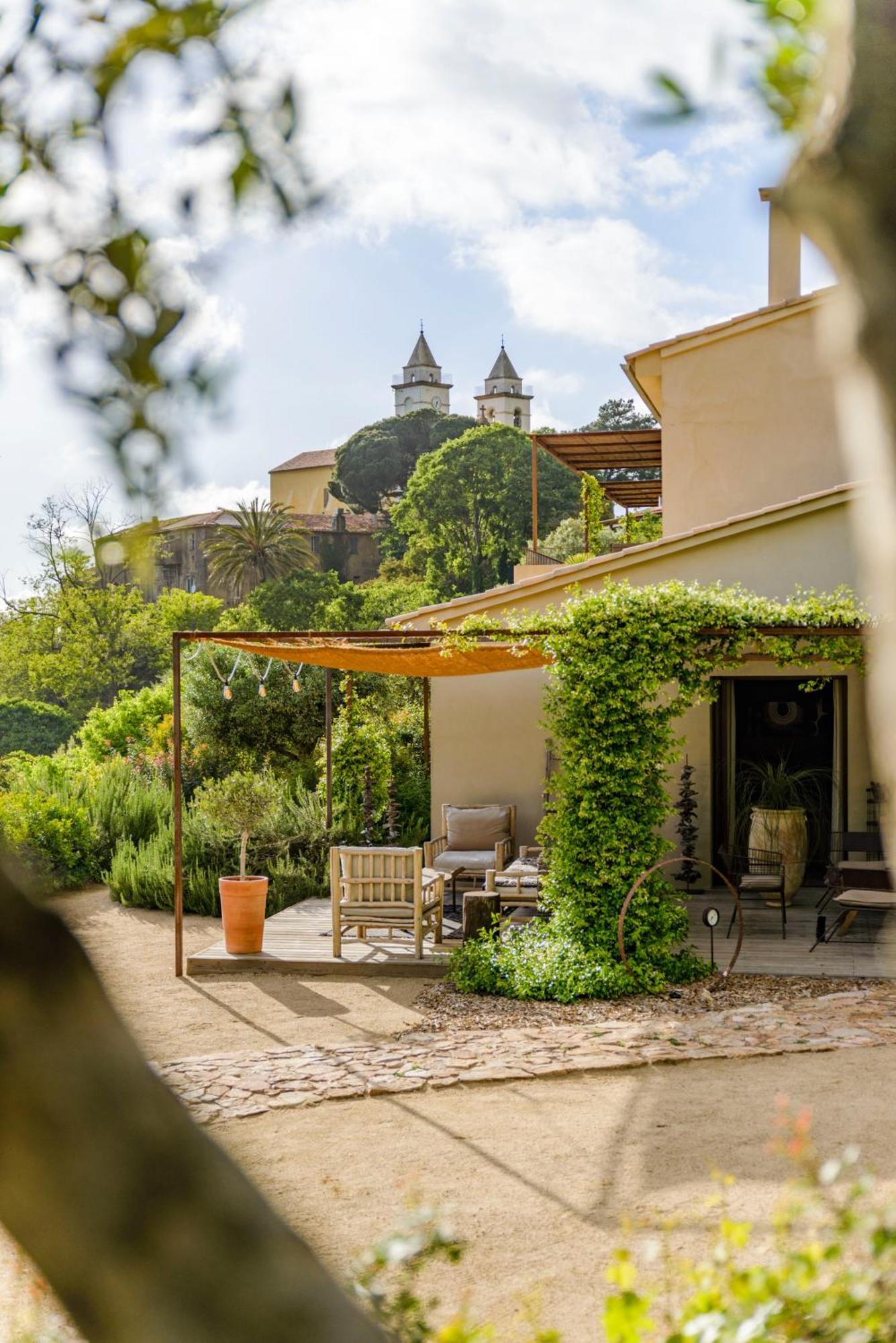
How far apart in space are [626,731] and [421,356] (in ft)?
349

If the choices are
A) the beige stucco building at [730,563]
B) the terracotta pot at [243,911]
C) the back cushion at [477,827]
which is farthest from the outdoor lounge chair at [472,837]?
the terracotta pot at [243,911]

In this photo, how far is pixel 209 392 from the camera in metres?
1.47

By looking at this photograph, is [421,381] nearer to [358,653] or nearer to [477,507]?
[477,507]

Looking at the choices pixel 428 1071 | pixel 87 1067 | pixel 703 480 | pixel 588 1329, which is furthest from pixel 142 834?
pixel 87 1067

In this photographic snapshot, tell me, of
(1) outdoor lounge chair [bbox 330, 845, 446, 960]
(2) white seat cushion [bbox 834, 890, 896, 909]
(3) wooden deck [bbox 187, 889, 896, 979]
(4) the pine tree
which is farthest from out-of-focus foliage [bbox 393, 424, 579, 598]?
(2) white seat cushion [bbox 834, 890, 896, 909]

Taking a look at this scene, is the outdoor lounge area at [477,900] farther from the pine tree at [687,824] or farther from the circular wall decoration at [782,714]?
the circular wall decoration at [782,714]

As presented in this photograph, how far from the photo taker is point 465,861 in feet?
42.9

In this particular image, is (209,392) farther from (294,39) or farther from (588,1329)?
(588,1329)

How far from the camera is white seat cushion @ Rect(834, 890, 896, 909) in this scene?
10.5m

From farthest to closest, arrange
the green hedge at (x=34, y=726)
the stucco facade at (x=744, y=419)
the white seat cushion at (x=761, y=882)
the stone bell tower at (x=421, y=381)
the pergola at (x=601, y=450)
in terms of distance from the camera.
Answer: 1. the stone bell tower at (x=421, y=381)
2. the green hedge at (x=34, y=726)
3. the pergola at (x=601, y=450)
4. the stucco facade at (x=744, y=419)
5. the white seat cushion at (x=761, y=882)

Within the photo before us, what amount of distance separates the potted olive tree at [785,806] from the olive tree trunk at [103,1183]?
39.2 feet

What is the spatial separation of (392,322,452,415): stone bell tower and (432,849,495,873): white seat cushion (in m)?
101

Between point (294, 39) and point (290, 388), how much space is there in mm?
435

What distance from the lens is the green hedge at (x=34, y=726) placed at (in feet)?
123
